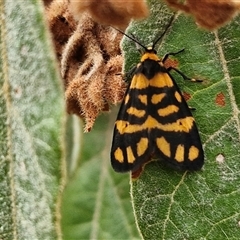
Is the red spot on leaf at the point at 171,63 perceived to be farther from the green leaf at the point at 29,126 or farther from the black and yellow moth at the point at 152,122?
the green leaf at the point at 29,126

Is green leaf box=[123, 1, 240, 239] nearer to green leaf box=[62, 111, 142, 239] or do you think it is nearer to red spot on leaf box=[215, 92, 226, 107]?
red spot on leaf box=[215, 92, 226, 107]

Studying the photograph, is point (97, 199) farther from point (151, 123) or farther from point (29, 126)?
point (29, 126)

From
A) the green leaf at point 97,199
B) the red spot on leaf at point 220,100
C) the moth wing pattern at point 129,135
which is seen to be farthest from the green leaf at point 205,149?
the green leaf at point 97,199

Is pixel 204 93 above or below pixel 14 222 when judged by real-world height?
above

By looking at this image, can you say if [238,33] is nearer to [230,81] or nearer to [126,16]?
[230,81]

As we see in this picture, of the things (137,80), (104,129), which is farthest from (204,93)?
(104,129)

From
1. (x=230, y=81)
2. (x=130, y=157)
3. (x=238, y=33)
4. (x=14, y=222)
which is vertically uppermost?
(x=238, y=33)

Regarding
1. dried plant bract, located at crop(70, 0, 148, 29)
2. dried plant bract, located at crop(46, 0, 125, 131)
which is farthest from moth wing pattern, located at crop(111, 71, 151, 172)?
dried plant bract, located at crop(70, 0, 148, 29)

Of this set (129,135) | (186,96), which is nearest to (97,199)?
(129,135)
